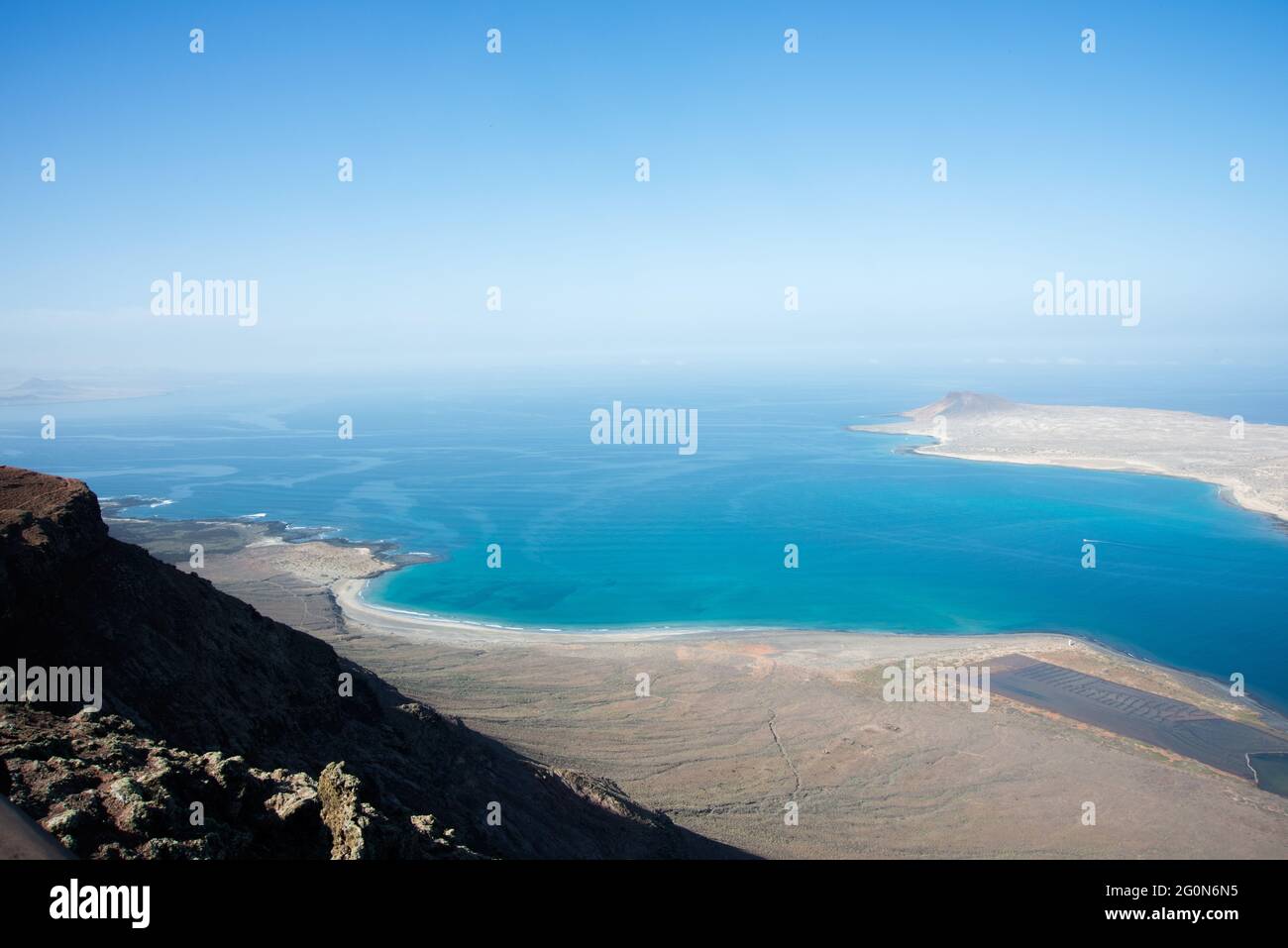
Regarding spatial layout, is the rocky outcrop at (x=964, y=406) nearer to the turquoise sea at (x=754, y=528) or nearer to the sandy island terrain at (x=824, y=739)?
the turquoise sea at (x=754, y=528)

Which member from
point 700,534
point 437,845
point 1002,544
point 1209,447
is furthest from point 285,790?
point 1209,447

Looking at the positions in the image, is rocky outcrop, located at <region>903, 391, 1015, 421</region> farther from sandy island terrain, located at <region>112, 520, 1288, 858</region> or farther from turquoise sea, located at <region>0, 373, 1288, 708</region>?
sandy island terrain, located at <region>112, 520, 1288, 858</region>

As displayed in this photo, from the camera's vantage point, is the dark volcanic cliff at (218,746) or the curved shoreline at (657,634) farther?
the curved shoreline at (657,634)

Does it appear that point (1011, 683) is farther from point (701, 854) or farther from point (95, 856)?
point (95, 856)

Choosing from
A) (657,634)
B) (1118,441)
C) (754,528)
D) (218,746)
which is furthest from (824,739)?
(1118,441)

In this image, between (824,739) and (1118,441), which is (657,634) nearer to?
(824,739)

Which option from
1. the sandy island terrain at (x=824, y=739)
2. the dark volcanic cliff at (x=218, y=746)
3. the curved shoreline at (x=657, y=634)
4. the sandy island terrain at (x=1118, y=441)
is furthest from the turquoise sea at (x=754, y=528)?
the dark volcanic cliff at (x=218, y=746)
